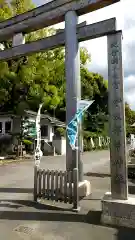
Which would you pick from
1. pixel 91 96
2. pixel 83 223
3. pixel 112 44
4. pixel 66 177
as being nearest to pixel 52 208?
pixel 66 177

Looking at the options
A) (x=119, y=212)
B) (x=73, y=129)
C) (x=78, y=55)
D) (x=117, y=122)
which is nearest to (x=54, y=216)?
(x=119, y=212)

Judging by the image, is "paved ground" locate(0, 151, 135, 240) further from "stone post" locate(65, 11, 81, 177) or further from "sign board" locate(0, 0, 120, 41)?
"sign board" locate(0, 0, 120, 41)

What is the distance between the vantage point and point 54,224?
5.25 m

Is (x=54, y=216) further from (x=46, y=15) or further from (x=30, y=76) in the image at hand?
(x=30, y=76)

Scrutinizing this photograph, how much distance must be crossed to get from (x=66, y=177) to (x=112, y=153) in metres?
1.47

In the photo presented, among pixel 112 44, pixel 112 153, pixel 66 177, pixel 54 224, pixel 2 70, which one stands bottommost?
pixel 54 224

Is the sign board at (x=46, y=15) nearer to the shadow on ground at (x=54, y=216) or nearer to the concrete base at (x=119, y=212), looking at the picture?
the concrete base at (x=119, y=212)

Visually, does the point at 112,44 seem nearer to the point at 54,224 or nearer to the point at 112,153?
the point at 112,153

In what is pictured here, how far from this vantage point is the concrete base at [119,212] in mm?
5070

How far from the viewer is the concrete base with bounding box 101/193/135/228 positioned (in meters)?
5.07

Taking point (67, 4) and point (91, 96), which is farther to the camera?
point (91, 96)

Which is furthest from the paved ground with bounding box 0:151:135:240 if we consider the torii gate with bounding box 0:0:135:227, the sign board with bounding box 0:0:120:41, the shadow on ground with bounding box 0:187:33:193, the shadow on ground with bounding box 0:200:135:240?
the sign board with bounding box 0:0:120:41

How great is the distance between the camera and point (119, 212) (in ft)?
17.0

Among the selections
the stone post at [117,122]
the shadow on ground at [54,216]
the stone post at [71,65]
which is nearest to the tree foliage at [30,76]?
the stone post at [71,65]
